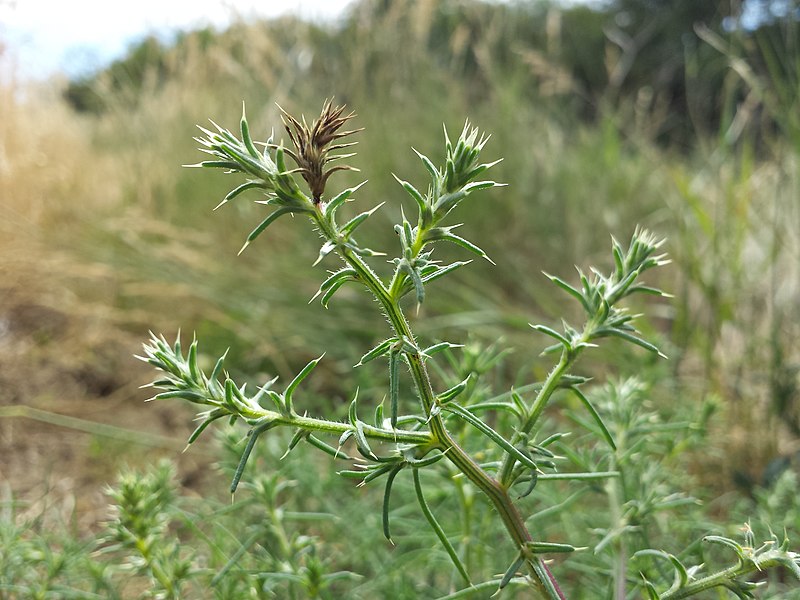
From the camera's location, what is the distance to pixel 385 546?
3.92 feet

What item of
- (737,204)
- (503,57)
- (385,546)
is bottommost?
(385,546)

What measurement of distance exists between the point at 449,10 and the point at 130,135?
2.10 metres

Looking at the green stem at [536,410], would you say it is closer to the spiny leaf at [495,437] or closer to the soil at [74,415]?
the spiny leaf at [495,437]

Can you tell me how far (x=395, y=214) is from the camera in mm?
2666

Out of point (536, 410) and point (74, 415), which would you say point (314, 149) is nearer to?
point (536, 410)

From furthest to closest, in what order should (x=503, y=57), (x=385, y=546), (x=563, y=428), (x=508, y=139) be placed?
(x=503, y=57), (x=508, y=139), (x=563, y=428), (x=385, y=546)

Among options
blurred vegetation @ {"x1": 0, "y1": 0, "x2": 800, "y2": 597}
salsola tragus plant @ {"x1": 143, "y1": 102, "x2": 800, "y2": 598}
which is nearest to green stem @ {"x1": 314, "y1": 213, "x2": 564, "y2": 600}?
salsola tragus plant @ {"x1": 143, "y1": 102, "x2": 800, "y2": 598}

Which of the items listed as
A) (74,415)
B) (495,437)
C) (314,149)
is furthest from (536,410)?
(74,415)

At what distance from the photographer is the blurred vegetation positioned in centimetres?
187

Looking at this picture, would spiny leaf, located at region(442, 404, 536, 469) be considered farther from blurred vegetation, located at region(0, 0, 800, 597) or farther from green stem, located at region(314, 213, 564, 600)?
blurred vegetation, located at region(0, 0, 800, 597)

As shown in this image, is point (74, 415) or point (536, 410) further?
point (74, 415)

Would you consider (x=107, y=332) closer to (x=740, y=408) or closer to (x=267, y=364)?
(x=267, y=364)

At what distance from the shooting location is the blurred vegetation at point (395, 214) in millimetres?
1873

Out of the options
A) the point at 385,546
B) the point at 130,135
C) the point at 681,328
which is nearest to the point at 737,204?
the point at 681,328
